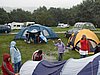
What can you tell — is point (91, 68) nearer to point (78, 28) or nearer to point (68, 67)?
point (68, 67)

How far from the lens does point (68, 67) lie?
8.13m

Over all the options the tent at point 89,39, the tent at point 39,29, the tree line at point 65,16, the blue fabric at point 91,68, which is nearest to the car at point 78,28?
the tent at point 39,29

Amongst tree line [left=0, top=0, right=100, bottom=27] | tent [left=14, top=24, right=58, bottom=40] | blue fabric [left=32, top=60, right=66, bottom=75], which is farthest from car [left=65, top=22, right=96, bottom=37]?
tree line [left=0, top=0, right=100, bottom=27]

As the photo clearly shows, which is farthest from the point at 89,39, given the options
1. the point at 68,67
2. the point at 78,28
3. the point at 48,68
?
the point at 78,28

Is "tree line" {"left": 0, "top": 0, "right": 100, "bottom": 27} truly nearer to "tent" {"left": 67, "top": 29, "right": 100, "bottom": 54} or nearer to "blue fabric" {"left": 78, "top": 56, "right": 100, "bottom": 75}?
"tent" {"left": 67, "top": 29, "right": 100, "bottom": 54}

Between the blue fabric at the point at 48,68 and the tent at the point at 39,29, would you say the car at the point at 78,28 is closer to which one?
the tent at the point at 39,29

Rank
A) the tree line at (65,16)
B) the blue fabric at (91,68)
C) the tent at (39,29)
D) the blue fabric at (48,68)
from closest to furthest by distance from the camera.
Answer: the blue fabric at (91,68), the blue fabric at (48,68), the tent at (39,29), the tree line at (65,16)

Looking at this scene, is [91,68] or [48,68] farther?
[48,68]

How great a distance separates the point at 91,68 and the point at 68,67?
689 mm

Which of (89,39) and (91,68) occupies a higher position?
(91,68)

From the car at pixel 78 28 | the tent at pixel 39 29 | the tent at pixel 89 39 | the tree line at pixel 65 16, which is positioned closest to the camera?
the tent at pixel 89 39

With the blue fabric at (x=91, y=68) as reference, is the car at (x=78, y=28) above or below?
below

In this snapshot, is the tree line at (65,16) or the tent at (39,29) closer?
the tent at (39,29)

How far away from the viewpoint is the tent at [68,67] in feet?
25.8
